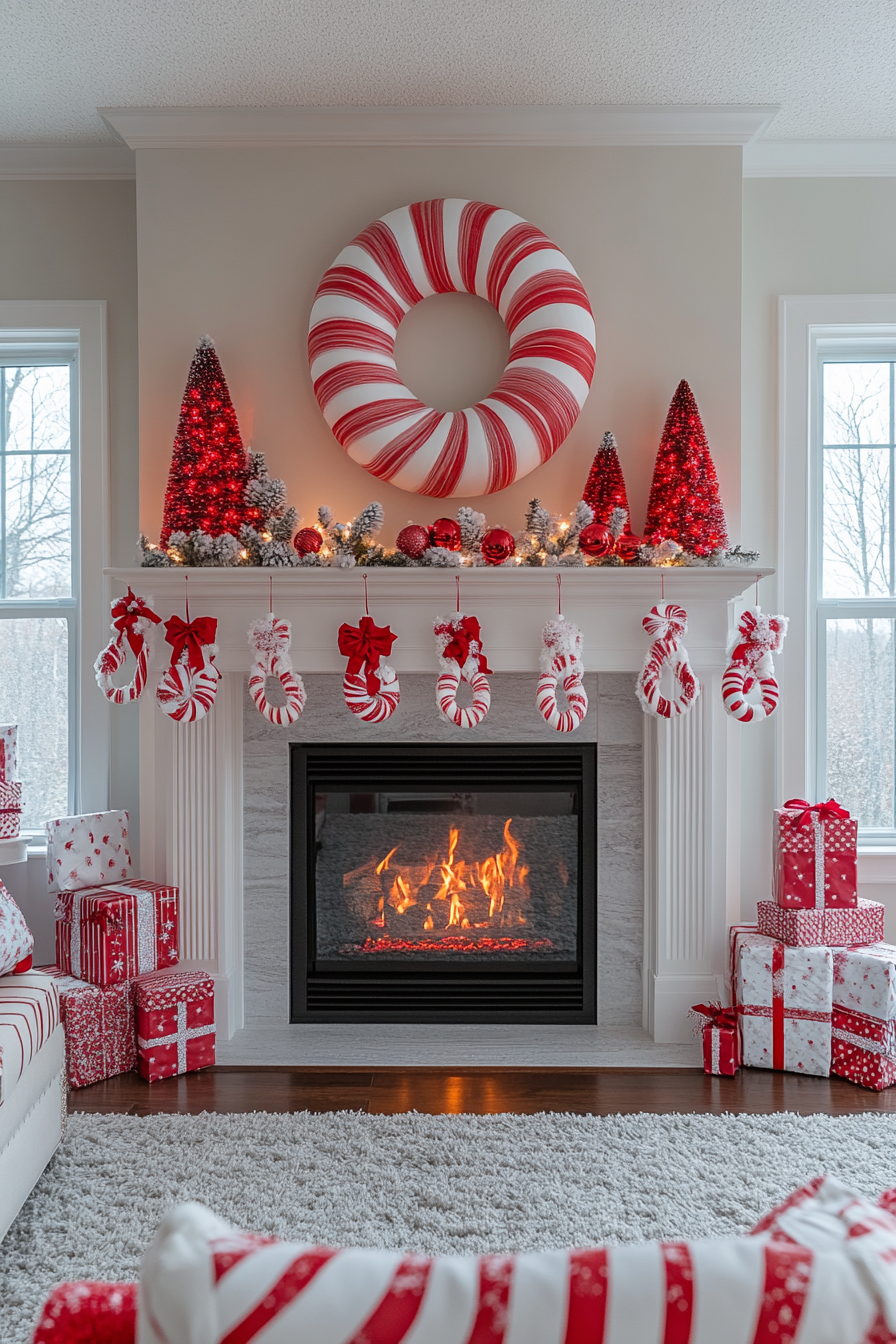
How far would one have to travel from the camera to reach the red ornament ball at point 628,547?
270cm

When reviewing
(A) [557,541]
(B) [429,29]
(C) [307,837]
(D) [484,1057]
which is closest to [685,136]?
(B) [429,29]

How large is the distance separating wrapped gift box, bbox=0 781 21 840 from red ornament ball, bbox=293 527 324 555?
3.42 ft

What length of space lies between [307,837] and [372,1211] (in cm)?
128

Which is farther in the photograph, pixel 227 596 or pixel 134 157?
pixel 134 157

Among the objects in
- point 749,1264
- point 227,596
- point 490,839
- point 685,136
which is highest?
point 685,136

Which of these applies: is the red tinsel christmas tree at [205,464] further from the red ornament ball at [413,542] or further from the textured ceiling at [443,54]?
the textured ceiling at [443,54]

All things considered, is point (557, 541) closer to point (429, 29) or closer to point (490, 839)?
point (490, 839)

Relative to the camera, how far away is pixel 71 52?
251cm

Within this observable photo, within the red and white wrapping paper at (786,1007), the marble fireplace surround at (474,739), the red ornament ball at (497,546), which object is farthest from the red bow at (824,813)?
the red ornament ball at (497,546)

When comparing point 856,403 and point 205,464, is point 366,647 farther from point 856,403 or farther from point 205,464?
point 856,403

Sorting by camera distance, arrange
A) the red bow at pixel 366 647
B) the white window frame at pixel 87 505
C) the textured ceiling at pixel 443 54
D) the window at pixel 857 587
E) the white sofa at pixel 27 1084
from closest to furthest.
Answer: the white sofa at pixel 27 1084
the textured ceiling at pixel 443 54
the red bow at pixel 366 647
the white window frame at pixel 87 505
the window at pixel 857 587

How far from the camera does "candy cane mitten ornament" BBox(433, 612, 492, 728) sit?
2676 millimetres

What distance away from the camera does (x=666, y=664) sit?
2711mm

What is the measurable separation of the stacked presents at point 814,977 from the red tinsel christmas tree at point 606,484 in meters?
1.08
